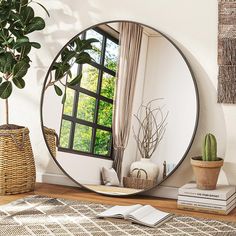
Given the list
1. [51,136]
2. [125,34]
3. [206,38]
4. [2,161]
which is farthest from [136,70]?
[2,161]

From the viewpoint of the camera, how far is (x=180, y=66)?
221 centimetres

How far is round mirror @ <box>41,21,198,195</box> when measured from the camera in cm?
222

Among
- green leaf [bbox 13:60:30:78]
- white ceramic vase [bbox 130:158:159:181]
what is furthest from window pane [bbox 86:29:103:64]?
white ceramic vase [bbox 130:158:159:181]

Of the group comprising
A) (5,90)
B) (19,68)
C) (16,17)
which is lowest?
(5,90)

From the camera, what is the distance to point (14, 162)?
2291mm

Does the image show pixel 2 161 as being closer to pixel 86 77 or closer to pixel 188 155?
pixel 86 77

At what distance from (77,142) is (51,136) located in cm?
16

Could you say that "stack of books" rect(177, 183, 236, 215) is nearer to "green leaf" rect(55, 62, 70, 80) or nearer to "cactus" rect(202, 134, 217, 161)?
"cactus" rect(202, 134, 217, 161)

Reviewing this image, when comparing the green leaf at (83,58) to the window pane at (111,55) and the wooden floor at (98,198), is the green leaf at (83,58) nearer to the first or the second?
the window pane at (111,55)

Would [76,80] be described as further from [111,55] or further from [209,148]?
[209,148]

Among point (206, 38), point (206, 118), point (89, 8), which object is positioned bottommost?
point (206, 118)

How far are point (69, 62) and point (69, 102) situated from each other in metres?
0.20

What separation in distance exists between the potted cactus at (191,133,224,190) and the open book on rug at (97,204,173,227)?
22cm

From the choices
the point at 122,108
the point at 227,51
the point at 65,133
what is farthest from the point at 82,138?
the point at 227,51
